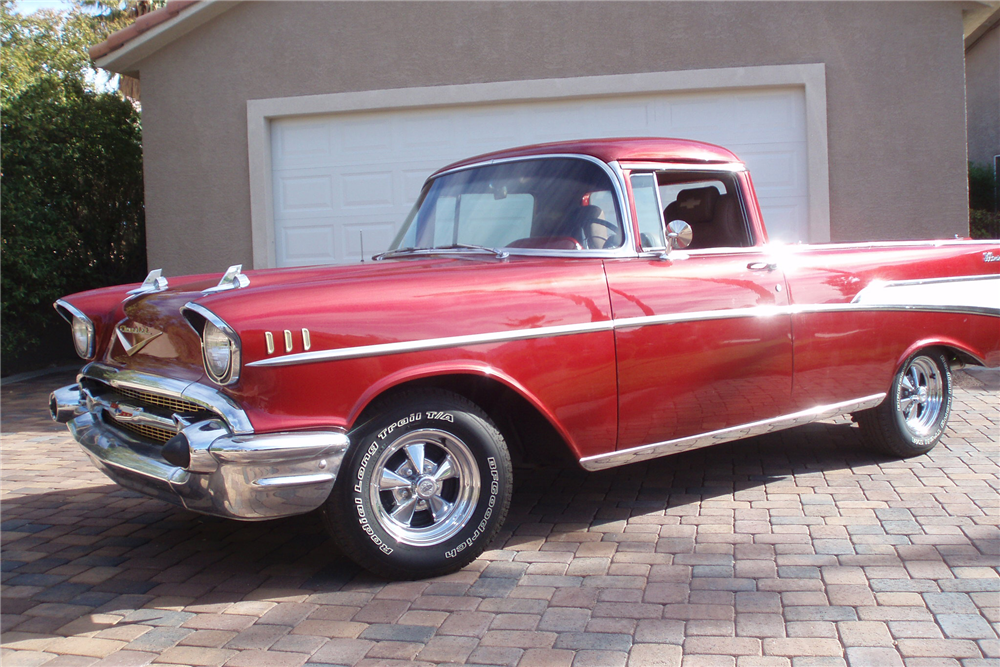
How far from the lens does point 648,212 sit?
4.05 metres

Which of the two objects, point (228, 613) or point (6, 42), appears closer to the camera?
point (228, 613)

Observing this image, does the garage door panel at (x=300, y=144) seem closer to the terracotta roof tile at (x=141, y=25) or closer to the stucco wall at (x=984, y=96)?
the terracotta roof tile at (x=141, y=25)

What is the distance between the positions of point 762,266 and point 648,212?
65cm

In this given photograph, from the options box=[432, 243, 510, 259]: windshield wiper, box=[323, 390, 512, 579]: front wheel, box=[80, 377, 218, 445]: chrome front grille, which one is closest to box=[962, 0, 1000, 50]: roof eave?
box=[432, 243, 510, 259]: windshield wiper

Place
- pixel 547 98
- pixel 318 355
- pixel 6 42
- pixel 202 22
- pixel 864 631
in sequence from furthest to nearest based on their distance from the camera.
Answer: pixel 6 42
pixel 202 22
pixel 547 98
pixel 318 355
pixel 864 631

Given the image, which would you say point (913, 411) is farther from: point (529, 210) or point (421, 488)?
point (421, 488)

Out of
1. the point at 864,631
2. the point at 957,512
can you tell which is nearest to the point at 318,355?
the point at 864,631

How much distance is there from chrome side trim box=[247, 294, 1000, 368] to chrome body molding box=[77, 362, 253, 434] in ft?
0.57

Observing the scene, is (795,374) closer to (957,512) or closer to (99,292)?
(957,512)

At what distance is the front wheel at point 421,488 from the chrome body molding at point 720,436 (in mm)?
500

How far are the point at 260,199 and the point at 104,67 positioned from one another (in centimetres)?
223

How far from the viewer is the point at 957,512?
3.98 m

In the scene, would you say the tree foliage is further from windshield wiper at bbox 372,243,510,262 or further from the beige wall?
windshield wiper at bbox 372,243,510,262

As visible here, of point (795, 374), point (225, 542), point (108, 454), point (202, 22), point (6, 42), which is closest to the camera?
point (108, 454)
